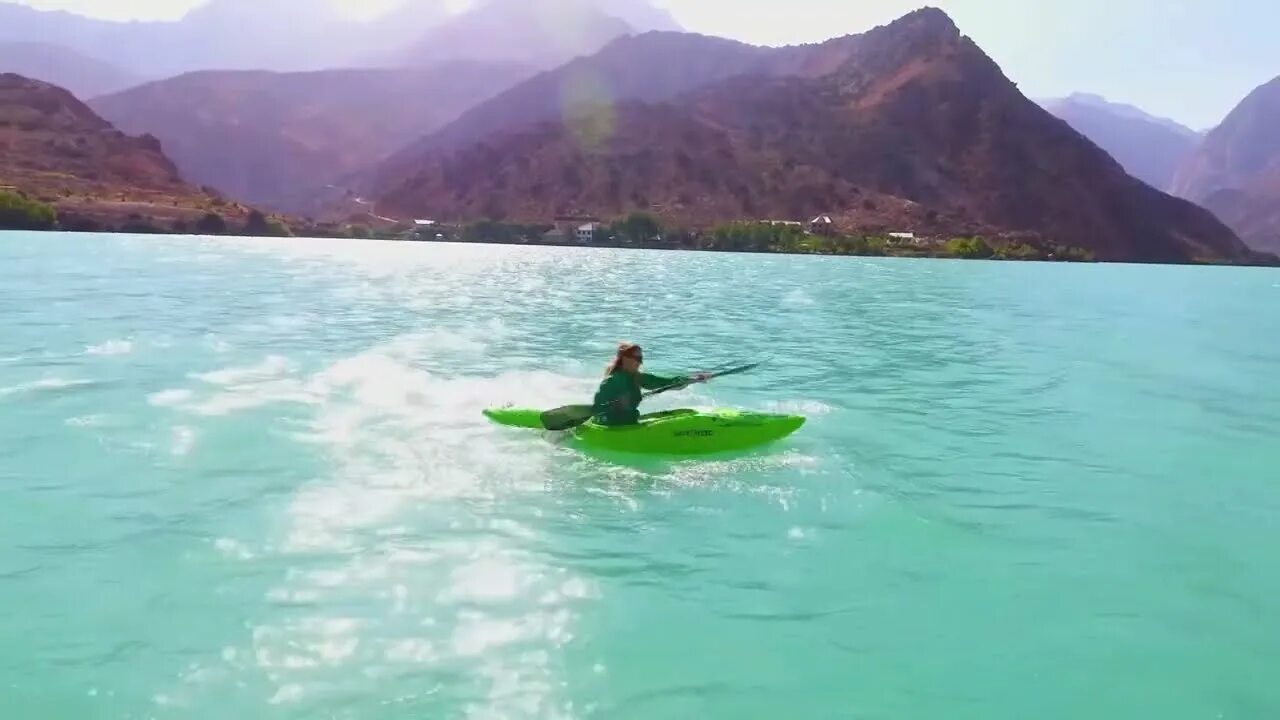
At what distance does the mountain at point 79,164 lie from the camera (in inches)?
6029

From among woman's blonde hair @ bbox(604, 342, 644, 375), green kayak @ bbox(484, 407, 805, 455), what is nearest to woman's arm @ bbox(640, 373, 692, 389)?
green kayak @ bbox(484, 407, 805, 455)

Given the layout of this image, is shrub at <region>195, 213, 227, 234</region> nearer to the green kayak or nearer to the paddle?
the paddle

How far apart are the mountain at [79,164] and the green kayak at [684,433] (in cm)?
14924

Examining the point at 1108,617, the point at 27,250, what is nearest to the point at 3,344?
the point at 1108,617

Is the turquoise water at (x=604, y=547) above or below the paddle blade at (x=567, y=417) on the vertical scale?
below

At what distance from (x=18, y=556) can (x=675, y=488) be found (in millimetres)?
9044

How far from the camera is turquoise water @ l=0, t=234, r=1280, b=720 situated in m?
9.83

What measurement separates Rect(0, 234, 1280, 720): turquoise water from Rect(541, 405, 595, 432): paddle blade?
17.4 inches

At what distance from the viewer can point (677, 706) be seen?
9406 millimetres

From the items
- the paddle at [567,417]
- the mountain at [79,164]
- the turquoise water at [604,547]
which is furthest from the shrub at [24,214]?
the paddle at [567,417]

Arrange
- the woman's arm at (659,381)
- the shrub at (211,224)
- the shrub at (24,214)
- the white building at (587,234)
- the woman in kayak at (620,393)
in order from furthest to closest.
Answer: the white building at (587,234), the shrub at (211,224), the shrub at (24,214), the woman's arm at (659,381), the woman in kayak at (620,393)

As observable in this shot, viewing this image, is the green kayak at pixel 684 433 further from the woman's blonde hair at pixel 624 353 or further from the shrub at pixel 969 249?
the shrub at pixel 969 249

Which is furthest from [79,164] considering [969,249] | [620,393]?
[620,393]

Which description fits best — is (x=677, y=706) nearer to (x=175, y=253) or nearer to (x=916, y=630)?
(x=916, y=630)
